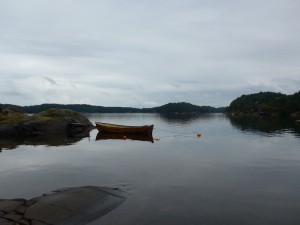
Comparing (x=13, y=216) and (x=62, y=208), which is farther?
(x=62, y=208)

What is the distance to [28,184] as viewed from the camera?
2089 cm

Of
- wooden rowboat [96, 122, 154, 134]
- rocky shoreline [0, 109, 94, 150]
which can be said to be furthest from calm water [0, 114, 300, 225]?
wooden rowboat [96, 122, 154, 134]

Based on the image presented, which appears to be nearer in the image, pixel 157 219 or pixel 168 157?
pixel 157 219

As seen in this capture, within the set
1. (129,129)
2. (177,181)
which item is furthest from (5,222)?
(129,129)

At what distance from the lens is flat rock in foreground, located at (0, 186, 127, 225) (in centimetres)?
1314

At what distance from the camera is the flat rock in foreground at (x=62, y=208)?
13141 mm

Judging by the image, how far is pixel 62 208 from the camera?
47.0 ft

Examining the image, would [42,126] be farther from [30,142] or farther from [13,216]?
[13,216]

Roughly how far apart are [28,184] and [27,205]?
6884 millimetres

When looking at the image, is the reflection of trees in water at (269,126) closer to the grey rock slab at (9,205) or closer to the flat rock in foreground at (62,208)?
the flat rock in foreground at (62,208)

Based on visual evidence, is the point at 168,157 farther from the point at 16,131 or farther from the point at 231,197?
the point at 16,131

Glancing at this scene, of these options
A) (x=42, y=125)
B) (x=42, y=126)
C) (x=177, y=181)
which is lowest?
(x=177, y=181)

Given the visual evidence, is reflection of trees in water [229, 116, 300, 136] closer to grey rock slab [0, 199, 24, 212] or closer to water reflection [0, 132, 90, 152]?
water reflection [0, 132, 90, 152]

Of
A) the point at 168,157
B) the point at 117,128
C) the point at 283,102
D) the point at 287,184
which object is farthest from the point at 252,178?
the point at 283,102
